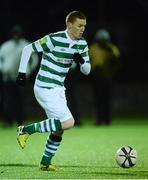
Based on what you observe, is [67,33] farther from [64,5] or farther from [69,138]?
[64,5]

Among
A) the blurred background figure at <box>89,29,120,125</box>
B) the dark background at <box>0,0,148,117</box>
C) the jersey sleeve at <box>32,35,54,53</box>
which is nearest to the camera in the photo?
the jersey sleeve at <box>32,35,54,53</box>

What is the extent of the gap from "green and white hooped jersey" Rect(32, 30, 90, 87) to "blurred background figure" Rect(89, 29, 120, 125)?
7.63 metres

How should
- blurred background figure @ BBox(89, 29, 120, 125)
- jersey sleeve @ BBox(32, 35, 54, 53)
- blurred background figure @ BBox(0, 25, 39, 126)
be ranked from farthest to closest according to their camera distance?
blurred background figure @ BBox(89, 29, 120, 125) < blurred background figure @ BBox(0, 25, 39, 126) < jersey sleeve @ BBox(32, 35, 54, 53)

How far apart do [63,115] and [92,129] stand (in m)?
7.35

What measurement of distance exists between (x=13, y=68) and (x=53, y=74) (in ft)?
24.8

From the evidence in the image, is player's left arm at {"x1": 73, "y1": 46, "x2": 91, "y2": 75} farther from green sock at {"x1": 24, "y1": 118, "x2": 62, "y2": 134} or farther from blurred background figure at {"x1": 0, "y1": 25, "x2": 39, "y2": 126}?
blurred background figure at {"x1": 0, "y1": 25, "x2": 39, "y2": 126}

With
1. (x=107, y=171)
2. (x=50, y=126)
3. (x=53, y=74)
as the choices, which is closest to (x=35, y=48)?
(x=53, y=74)

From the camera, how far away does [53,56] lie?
10.5 m

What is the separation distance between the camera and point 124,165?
1046 centimetres

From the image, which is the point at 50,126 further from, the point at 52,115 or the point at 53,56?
the point at 53,56

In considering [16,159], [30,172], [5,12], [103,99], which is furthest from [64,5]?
[30,172]

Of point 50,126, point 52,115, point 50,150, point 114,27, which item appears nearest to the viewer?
point 50,126

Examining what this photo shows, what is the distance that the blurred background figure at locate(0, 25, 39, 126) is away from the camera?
17688mm

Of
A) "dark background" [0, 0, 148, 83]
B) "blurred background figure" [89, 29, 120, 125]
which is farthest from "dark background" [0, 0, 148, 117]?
"blurred background figure" [89, 29, 120, 125]
